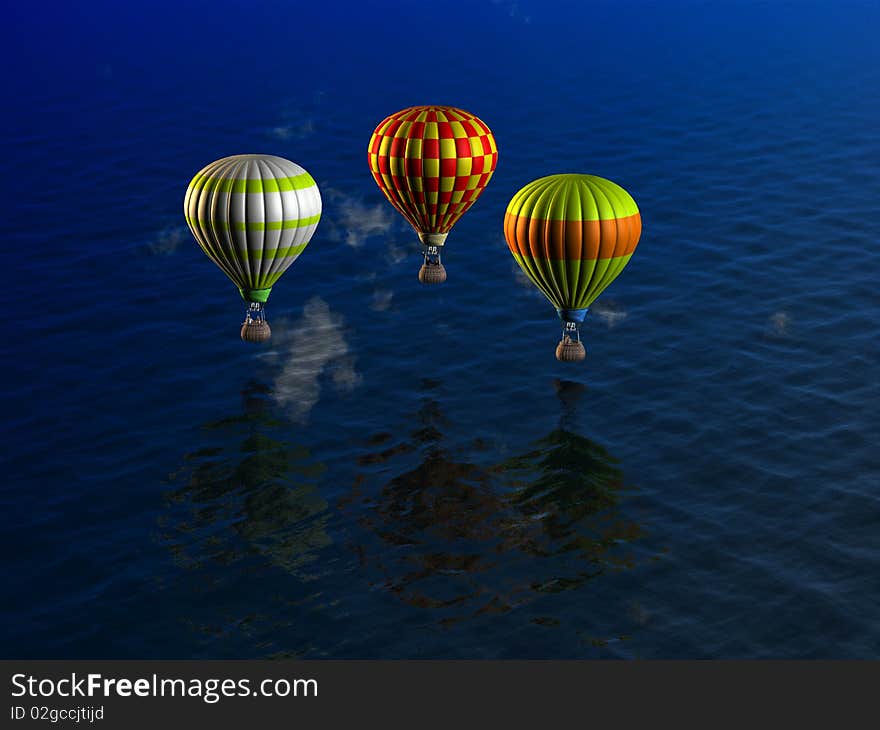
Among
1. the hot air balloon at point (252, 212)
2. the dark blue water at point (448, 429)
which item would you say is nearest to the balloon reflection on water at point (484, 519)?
the dark blue water at point (448, 429)

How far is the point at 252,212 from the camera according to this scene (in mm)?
94062

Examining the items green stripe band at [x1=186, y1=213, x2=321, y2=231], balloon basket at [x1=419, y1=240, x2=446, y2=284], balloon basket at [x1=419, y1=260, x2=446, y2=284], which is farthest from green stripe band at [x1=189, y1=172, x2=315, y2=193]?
balloon basket at [x1=419, y1=260, x2=446, y2=284]

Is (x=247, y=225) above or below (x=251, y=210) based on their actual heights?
below

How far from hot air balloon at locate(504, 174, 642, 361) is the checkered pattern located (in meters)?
9.87

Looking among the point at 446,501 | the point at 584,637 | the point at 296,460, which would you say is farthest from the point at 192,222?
the point at 584,637

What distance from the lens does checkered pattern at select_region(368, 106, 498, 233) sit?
101750 mm

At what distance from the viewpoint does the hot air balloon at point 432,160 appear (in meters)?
102

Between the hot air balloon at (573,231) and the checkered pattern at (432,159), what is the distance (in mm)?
9869

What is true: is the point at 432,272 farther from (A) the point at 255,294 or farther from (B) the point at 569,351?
(B) the point at 569,351

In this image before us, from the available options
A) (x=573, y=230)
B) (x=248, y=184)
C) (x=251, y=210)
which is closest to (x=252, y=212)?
(x=251, y=210)

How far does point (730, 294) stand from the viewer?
378 feet

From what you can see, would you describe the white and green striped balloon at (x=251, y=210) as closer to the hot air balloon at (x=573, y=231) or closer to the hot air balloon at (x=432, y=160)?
the hot air balloon at (x=432, y=160)

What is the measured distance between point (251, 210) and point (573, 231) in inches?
766

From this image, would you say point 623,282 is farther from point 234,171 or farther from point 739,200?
point 234,171
